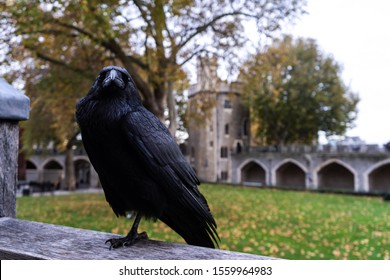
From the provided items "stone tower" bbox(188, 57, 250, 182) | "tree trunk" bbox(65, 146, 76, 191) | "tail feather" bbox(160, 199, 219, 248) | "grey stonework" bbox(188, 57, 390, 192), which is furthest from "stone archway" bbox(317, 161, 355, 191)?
"tail feather" bbox(160, 199, 219, 248)

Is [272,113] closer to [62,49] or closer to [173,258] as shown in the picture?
[62,49]

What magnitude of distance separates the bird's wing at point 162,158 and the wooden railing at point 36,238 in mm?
235

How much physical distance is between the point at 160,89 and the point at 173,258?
29.6ft

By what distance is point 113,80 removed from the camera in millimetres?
1394

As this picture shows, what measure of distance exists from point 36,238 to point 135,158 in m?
0.59

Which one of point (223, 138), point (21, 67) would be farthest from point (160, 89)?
point (223, 138)

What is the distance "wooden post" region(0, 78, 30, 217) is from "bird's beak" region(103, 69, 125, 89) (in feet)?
2.03

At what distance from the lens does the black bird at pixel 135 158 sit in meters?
1.46

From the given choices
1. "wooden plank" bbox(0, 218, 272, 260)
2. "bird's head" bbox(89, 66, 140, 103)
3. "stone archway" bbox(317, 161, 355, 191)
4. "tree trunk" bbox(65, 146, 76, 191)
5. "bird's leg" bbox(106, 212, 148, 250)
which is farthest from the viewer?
"stone archway" bbox(317, 161, 355, 191)

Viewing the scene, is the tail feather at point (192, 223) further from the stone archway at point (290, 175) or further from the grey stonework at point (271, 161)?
the stone archway at point (290, 175)

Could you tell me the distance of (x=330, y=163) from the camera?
27.2 meters

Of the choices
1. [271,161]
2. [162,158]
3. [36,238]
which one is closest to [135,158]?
[162,158]

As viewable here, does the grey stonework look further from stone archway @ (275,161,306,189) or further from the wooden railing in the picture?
the wooden railing

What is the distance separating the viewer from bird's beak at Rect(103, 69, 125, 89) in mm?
1387
